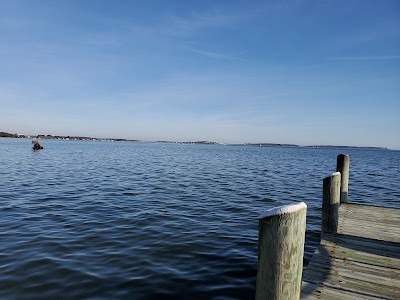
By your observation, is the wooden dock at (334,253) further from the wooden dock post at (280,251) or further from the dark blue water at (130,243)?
the dark blue water at (130,243)

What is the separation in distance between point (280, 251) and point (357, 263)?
11.6 feet

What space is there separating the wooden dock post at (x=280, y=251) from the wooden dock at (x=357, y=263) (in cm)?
167

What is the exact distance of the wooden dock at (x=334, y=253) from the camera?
272 centimetres

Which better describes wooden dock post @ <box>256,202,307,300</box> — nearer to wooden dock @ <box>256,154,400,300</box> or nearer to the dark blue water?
wooden dock @ <box>256,154,400,300</box>

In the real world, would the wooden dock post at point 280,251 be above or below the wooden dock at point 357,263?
above

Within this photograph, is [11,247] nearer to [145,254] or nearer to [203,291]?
[145,254]

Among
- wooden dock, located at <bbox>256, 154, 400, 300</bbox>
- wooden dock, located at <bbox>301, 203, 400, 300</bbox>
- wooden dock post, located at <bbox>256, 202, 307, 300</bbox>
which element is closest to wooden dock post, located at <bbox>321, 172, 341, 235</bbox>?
wooden dock, located at <bbox>256, 154, 400, 300</bbox>

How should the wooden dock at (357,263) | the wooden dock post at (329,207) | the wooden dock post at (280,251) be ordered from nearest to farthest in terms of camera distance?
the wooden dock post at (280,251), the wooden dock at (357,263), the wooden dock post at (329,207)

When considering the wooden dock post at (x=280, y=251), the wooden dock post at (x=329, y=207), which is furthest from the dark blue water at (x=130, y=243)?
the wooden dock post at (x=280, y=251)

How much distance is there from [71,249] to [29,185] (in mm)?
11816

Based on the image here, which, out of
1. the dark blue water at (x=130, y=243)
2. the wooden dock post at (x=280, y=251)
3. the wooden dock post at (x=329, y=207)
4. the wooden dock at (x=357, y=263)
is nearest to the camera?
the wooden dock post at (x=280, y=251)

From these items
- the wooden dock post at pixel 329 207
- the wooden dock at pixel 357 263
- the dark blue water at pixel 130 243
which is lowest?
the dark blue water at pixel 130 243

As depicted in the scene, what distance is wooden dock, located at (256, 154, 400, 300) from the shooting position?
107 inches

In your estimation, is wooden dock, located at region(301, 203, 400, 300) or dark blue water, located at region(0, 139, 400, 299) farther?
dark blue water, located at region(0, 139, 400, 299)
